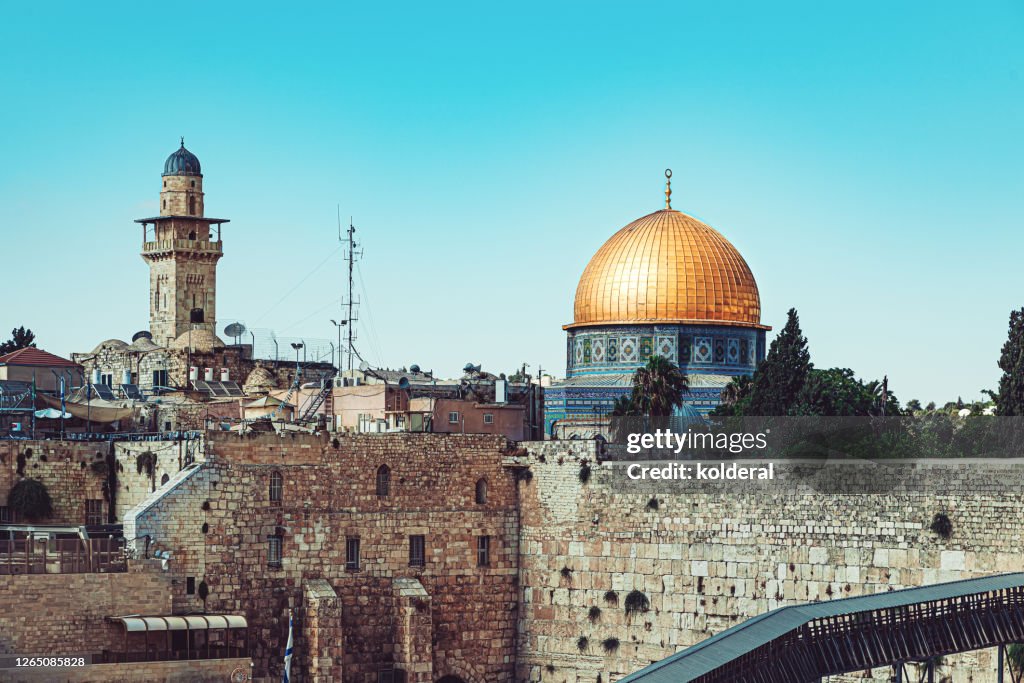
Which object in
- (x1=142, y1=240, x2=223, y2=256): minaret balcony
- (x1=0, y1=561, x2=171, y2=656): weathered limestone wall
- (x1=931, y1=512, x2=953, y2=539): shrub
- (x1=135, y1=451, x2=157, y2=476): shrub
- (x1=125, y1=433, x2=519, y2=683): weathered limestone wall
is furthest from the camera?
(x1=142, y1=240, x2=223, y2=256): minaret balcony

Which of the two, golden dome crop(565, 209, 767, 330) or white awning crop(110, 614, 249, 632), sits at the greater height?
golden dome crop(565, 209, 767, 330)

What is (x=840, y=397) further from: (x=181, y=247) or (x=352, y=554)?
(x=181, y=247)

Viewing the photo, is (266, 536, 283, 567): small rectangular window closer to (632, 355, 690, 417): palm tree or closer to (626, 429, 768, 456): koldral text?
(626, 429, 768, 456): koldral text

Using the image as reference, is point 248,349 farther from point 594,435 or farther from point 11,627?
point 11,627

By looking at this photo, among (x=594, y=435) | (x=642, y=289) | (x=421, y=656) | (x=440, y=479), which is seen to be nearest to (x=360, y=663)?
(x=421, y=656)

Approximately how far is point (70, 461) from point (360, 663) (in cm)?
942

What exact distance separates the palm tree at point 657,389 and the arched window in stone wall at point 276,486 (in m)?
11.5

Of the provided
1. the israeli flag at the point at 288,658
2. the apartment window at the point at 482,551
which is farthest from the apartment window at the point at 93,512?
the apartment window at the point at 482,551

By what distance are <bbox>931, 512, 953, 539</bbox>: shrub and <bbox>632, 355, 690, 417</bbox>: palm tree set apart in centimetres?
1355

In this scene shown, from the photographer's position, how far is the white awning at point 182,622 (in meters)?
41.5

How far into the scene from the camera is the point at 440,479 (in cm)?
4609

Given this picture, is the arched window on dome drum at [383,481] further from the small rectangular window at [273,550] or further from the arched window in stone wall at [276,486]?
the small rectangular window at [273,550]

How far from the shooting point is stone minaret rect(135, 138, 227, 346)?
64812 millimetres

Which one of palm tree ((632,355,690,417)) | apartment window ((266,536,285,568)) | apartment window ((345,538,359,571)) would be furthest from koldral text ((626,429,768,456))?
apartment window ((266,536,285,568))
